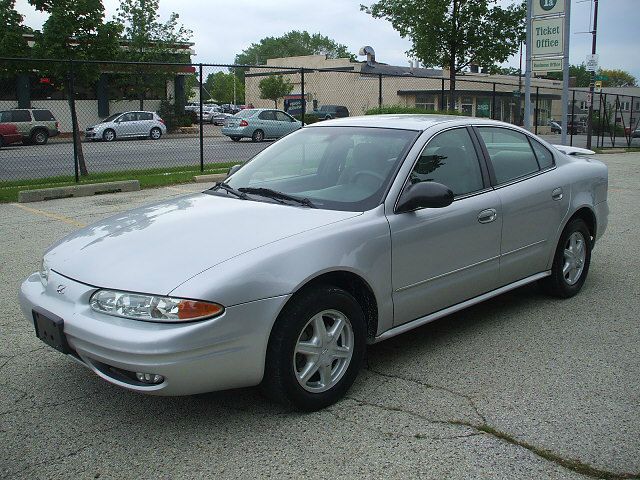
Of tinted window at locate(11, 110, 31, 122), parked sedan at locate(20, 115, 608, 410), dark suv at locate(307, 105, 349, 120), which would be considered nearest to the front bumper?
parked sedan at locate(20, 115, 608, 410)

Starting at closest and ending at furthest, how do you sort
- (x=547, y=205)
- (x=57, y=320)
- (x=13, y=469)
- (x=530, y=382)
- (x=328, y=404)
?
(x=13, y=469) < (x=57, y=320) < (x=328, y=404) < (x=530, y=382) < (x=547, y=205)

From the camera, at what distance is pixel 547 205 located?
5230 millimetres

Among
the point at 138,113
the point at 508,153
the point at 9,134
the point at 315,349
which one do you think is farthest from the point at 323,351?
the point at 138,113

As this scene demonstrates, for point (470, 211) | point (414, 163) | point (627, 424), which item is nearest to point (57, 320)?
point (414, 163)

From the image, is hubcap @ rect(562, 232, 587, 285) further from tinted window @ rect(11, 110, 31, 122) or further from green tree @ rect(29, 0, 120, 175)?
tinted window @ rect(11, 110, 31, 122)

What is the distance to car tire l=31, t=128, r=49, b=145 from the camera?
26.6 metres

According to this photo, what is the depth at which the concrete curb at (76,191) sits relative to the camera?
11172 mm

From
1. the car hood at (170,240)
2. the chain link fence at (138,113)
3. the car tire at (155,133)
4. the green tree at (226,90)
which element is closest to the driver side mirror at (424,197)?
the car hood at (170,240)

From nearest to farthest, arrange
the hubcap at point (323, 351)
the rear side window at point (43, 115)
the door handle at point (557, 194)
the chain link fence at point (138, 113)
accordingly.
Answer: the hubcap at point (323, 351)
the door handle at point (557, 194)
the chain link fence at point (138, 113)
the rear side window at point (43, 115)

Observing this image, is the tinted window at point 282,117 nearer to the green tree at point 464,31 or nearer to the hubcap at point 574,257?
the green tree at point 464,31

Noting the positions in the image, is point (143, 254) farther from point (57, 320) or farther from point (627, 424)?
point (627, 424)

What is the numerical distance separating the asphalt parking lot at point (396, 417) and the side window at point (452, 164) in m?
1.10

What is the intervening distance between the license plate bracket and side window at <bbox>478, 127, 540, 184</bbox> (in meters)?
3.14

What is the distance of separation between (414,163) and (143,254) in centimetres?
181
